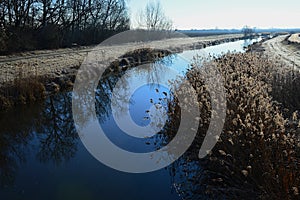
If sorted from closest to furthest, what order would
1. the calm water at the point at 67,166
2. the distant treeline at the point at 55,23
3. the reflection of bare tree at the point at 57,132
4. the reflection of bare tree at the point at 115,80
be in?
the calm water at the point at 67,166 → the reflection of bare tree at the point at 57,132 → the reflection of bare tree at the point at 115,80 → the distant treeline at the point at 55,23

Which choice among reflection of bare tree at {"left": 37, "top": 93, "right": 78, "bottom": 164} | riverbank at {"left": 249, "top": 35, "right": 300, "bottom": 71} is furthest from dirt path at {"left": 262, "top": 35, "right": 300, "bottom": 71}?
reflection of bare tree at {"left": 37, "top": 93, "right": 78, "bottom": 164}

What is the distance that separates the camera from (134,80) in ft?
53.6

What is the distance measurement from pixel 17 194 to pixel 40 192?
1.32 feet

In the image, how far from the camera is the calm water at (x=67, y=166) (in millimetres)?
5242

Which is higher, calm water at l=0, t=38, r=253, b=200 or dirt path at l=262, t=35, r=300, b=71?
dirt path at l=262, t=35, r=300, b=71

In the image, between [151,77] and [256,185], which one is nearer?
[256,185]

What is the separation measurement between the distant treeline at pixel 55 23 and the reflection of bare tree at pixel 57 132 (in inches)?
438

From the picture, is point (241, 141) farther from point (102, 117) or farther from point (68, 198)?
point (102, 117)

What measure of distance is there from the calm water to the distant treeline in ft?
42.3

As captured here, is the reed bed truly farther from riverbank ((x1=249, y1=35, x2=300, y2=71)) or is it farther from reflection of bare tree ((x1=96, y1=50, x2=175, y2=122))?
riverbank ((x1=249, y1=35, x2=300, y2=71))

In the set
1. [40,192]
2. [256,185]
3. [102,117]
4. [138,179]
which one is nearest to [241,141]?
[256,185]

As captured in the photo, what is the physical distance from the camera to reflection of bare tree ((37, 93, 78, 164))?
275 inches

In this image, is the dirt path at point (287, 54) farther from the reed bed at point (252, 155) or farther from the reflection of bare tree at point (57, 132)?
the reflection of bare tree at point (57, 132)

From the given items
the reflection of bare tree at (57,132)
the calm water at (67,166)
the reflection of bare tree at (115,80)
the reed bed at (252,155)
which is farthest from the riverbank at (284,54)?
the reflection of bare tree at (57,132)
